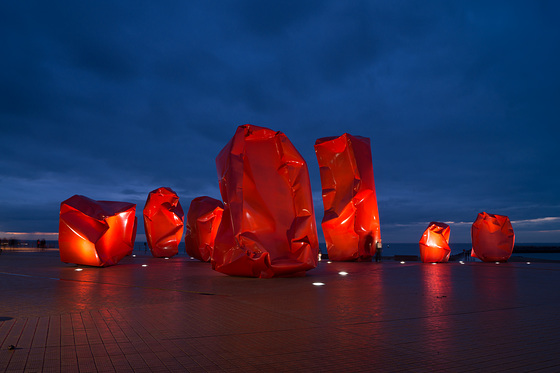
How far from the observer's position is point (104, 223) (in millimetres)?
16016

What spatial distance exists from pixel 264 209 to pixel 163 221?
13.5m

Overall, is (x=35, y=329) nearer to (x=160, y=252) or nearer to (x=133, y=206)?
(x=133, y=206)

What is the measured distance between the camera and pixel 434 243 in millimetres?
20953

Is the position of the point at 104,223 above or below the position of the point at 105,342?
above

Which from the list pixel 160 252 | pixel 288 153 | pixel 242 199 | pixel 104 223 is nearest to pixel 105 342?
pixel 242 199

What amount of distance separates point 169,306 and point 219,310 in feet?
3.16

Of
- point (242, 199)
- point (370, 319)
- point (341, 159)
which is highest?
point (341, 159)

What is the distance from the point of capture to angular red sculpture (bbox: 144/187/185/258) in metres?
24.1

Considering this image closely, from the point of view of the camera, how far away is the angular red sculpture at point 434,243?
68.6ft

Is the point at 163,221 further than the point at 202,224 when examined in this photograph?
Yes

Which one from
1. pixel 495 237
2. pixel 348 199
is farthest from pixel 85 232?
pixel 495 237

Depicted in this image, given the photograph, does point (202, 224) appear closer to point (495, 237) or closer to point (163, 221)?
point (163, 221)

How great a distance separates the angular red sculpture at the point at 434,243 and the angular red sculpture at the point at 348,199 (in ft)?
7.92

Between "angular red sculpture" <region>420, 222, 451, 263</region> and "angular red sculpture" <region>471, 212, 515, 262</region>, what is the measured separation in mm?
2040
